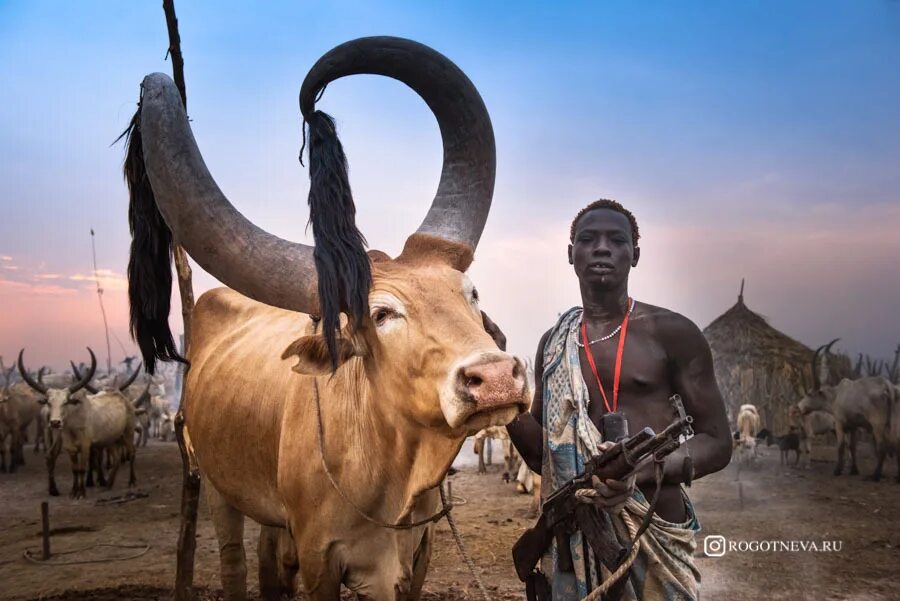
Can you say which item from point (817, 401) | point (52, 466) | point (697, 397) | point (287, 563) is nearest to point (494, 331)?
point (697, 397)

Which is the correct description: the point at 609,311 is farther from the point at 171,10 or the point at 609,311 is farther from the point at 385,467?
the point at 171,10

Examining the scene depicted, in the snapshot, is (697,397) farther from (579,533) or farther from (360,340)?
(360,340)

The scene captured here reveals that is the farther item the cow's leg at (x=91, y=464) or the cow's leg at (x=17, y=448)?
the cow's leg at (x=17, y=448)

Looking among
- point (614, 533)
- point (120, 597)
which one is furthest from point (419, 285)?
point (120, 597)

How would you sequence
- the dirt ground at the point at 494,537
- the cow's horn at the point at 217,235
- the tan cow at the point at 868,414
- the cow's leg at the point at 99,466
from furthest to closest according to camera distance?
the cow's leg at the point at 99,466, the tan cow at the point at 868,414, the dirt ground at the point at 494,537, the cow's horn at the point at 217,235

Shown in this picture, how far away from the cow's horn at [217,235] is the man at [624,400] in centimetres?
134

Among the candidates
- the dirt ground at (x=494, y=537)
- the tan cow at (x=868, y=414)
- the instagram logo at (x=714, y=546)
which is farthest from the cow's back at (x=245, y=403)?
the tan cow at (x=868, y=414)

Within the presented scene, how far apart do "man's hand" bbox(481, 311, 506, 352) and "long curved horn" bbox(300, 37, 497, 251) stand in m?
0.39

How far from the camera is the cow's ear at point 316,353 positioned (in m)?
2.69

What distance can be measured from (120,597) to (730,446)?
Result: 6363mm

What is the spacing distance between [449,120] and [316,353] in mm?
1350

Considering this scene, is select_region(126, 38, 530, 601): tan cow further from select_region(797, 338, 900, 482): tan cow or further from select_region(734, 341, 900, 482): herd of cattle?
select_region(797, 338, 900, 482): tan cow

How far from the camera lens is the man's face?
10.3ft

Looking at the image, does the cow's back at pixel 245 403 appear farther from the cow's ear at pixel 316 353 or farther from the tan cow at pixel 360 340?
the cow's ear at pixel 316 353
